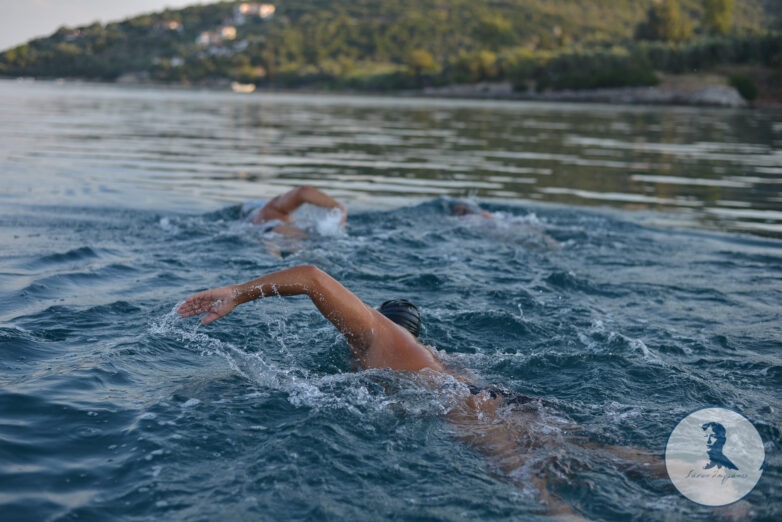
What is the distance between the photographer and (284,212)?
33.0 feet

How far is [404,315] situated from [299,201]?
16.4 ft

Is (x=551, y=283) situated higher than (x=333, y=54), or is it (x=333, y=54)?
(x=333, y=54)

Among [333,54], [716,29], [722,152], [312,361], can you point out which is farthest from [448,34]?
[312,361]

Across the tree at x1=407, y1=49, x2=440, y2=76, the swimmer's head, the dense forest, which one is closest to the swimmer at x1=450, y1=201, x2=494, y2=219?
the swimmer's head

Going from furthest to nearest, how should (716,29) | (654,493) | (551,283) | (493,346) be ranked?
1. (716,29)
2. (551,283)
3. (493,346)
4. (654,493)

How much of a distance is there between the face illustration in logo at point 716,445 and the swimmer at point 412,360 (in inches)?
18.8

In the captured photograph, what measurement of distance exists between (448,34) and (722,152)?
126 m

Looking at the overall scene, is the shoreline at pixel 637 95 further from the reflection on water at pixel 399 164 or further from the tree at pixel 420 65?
the reflection on water at pixel 399 164

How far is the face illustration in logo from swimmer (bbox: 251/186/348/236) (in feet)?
19.1

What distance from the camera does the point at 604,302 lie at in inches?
303

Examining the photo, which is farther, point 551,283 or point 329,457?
point 551,283

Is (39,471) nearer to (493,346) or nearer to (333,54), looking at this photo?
(493,346)

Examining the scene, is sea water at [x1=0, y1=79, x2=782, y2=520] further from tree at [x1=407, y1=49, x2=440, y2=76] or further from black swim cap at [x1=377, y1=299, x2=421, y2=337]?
tree at [x1=407, y1=49, x2=440, y2=76]

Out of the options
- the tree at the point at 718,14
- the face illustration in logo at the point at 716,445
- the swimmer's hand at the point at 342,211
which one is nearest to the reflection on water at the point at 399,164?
the swimmer's hand at the point at 342,211
